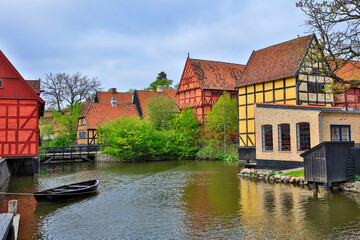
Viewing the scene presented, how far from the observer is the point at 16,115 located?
67.9 ft

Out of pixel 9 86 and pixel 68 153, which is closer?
pixel 9 86

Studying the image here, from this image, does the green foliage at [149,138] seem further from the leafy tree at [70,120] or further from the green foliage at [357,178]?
the green foliage at [357,178]

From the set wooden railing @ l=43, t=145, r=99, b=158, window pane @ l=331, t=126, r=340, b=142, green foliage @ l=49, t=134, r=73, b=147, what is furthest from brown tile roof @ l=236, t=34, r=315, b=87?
green foliage @ l=49, t=134, r=73, b=147

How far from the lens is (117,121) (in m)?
35.6

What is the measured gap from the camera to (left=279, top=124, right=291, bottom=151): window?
63.3ft

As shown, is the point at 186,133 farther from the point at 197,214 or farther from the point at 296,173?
the point at 197,214

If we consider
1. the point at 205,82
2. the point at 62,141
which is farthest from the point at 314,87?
the point at 62,141

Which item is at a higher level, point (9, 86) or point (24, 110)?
point (9, 86)

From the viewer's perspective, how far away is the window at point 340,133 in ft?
60.0

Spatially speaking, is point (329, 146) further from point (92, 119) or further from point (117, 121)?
point (92, 119)

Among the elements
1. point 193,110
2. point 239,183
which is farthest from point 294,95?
point 193,110

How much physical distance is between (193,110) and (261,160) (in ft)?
61.3

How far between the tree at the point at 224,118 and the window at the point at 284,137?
1465 cm

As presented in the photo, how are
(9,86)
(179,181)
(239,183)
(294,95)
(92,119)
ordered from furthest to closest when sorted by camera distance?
(92,119), (294,95), (9,86), (179,181), (239,183)
